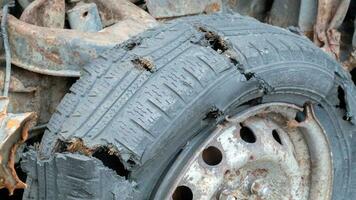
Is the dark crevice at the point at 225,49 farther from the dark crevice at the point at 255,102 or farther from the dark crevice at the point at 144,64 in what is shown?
the dark crevice at the point at 144,64

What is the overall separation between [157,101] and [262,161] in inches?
21.0

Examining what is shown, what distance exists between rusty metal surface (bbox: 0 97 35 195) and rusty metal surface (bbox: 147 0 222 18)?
0.95m

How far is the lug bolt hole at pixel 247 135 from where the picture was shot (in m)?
2.22

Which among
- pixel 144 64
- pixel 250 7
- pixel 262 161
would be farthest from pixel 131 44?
pixel 250 7

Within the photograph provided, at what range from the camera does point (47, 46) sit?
2225mm

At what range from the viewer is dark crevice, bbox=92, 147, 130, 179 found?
6.03 feet

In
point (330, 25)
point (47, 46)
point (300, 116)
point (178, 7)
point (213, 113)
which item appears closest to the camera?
point (213, 113)

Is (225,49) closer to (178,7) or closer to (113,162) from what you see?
(113,162)

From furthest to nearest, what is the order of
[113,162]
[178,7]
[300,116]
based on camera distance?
[178,7], [300,116], [113,162]

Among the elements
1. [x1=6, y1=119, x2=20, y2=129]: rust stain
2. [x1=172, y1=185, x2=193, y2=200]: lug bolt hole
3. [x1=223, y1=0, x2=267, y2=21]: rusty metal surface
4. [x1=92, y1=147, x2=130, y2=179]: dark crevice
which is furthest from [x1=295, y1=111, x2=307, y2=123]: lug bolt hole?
[x1=6, y1=119, x2=20, y2=129]: rust stain

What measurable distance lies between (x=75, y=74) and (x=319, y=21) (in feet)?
4.33

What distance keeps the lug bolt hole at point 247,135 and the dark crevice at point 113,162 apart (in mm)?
521

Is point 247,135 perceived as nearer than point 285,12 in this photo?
Yes

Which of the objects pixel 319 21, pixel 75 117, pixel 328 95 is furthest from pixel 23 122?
pixel 319 21
